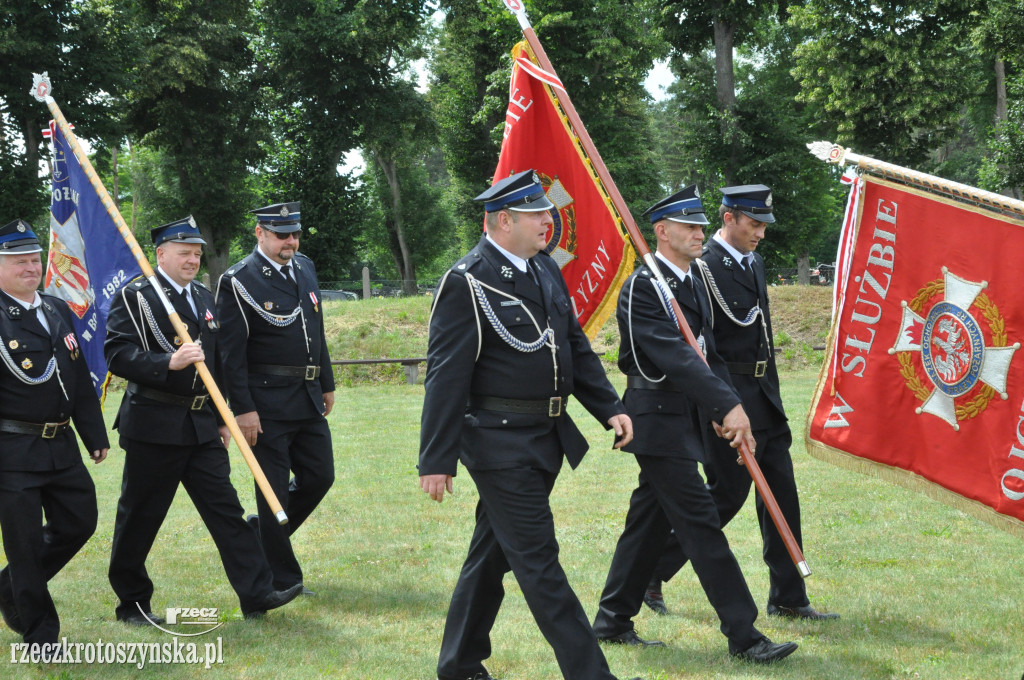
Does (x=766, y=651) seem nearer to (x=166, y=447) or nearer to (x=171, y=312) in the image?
(x=166, y=447)

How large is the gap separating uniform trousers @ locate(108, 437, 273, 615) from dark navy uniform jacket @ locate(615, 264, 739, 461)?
103 inches

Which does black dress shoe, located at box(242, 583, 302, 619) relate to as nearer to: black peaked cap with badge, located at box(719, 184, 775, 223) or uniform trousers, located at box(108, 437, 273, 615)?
uniform trousers, located at box(108, 437, 273, 615)

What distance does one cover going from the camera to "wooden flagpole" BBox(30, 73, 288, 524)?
633 centimetres

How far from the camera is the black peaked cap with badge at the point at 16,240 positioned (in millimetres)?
6262

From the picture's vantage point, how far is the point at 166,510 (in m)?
6.84

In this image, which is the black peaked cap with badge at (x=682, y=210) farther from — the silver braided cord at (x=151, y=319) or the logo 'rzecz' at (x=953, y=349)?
the silver braided cord at (x=151, y=319)

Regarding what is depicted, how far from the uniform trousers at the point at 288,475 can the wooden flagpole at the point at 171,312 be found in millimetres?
374

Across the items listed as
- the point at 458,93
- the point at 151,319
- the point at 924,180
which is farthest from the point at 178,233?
the point at 458,93

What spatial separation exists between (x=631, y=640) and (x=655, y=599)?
78 cm

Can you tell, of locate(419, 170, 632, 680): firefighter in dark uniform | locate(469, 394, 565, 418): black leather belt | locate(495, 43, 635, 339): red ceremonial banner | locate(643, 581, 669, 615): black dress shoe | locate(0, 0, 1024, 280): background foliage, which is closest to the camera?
locate(419, 170, 632, 680): firefighter in dark uniform

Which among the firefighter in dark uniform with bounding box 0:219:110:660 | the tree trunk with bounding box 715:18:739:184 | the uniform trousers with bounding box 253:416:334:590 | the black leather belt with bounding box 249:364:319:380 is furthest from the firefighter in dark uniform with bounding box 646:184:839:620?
the tree trunk with bounding box 715:18:739:184

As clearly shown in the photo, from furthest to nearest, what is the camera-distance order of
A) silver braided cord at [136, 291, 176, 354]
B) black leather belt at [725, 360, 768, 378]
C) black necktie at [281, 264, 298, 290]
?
black necktie at [281, 264, 298, 290] → silver braided cord at [136, 291, 176, 354] → black leather belt at [725, 360, 768, 378]

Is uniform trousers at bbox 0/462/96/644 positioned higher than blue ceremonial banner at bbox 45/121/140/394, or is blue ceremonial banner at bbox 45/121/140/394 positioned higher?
blue ceremonial banner at bbox 45/121/140/394

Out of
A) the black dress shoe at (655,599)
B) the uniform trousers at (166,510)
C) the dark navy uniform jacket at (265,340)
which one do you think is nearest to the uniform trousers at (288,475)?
the dark navy uniform jacket at (265,340)
